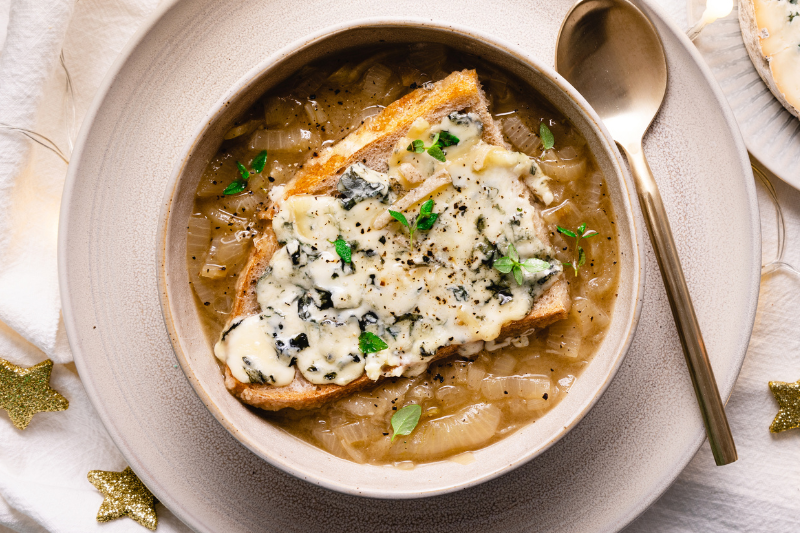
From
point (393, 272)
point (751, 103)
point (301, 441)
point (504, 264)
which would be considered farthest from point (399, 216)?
point (751, 103)

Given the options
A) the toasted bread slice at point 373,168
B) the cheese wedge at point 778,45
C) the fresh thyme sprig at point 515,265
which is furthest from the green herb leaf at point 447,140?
the cheese wedge at point 778,45

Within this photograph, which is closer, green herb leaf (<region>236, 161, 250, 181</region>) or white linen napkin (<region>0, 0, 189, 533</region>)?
green herb leaf (<region>236, 161, 250, 181</region>)

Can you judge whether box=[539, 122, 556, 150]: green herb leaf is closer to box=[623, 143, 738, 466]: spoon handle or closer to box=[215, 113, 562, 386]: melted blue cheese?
Answer: box=[215, 113, 562, 386]: melted blue cheese

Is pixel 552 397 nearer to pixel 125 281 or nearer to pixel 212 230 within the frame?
pixel 212 230

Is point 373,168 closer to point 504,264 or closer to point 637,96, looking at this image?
point 504,264

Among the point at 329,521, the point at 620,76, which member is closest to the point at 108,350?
the point at 329,521

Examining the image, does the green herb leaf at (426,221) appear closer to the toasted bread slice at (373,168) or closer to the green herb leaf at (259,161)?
the toasted bread slice at (373,168)

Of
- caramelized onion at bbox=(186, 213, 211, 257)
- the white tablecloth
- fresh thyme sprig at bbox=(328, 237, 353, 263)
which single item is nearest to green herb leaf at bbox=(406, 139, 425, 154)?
fresh thyme sprig at bbox=(328, 237, 353, 263)
